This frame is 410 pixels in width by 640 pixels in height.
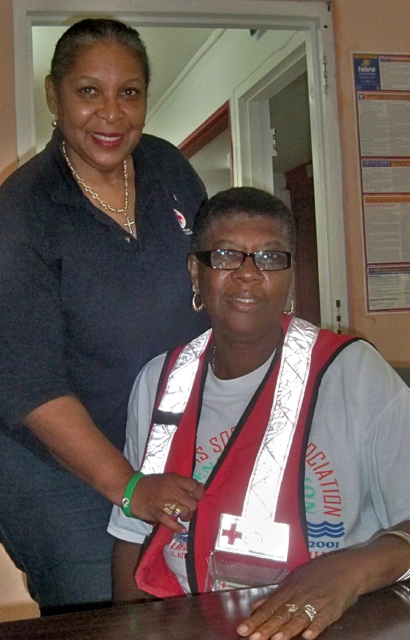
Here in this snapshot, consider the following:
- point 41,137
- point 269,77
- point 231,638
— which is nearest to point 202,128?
point 269,77

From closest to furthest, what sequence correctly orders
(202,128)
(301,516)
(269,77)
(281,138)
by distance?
(301,516) < (269,77) < (202,128) < (281,138)

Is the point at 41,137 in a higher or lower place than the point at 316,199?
higher

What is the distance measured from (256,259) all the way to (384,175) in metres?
1.51

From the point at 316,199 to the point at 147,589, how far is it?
6.09 feet

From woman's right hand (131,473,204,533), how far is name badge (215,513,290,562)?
0.06 metres

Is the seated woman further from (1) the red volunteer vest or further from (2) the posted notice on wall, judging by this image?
(2) the posted notice on wall

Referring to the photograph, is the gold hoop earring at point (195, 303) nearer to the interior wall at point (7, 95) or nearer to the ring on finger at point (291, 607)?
the ring on finger at point (291, 607)

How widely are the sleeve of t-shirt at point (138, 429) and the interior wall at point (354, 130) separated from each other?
1.39m

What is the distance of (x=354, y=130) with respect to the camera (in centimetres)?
272

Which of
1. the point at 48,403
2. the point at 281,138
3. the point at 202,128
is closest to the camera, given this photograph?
the point at 48,403

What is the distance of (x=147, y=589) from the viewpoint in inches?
47.6

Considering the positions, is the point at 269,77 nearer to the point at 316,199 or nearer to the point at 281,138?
the point at 316,199

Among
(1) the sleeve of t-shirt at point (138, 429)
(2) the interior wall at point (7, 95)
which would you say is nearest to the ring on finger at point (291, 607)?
(1) the sleeve of t-shirt at point (138, 429)

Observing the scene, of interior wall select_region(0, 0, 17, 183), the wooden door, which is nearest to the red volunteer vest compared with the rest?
interior wall select_region(0, 0, 17, 183)
